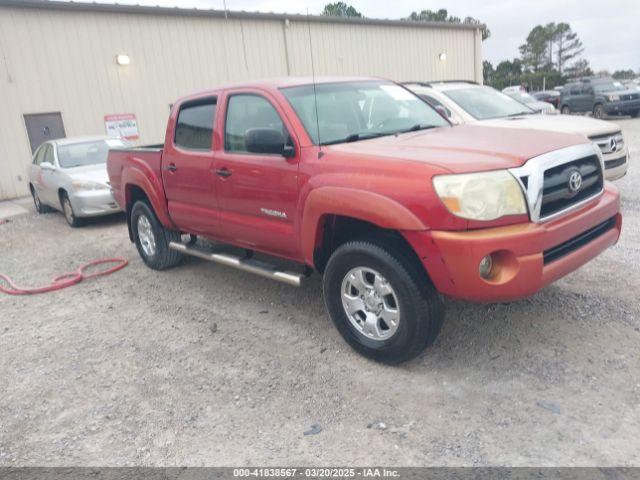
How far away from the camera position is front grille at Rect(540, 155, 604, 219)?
3361mm

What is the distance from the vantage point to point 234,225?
4.71m

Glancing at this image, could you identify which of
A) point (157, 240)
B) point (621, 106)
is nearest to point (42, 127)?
point (157, 240)

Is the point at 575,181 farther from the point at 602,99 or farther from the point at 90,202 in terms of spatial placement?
the point at 602,99

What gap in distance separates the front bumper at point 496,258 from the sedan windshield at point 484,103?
5267mm

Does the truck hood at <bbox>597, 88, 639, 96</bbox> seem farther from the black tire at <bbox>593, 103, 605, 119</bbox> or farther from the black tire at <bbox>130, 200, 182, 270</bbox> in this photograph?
the black tire at <bbox>130, 200, 182, 270</bbox>

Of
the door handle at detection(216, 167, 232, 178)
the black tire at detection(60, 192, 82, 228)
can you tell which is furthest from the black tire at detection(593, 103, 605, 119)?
the door handle at detection(216, 167, 232, 178)

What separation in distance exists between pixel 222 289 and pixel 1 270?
3.49m

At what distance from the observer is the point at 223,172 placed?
4664 mm

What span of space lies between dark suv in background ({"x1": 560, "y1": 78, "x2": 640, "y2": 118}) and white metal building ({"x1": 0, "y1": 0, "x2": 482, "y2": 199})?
33.9 feet

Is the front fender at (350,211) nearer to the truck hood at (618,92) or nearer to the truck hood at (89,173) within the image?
the truck hood at (89,173)

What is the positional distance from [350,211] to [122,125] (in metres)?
13.0

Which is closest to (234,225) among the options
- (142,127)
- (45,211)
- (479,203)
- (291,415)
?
(291,415)

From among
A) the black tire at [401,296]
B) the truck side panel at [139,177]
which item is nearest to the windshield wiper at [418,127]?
the black tire at [401,296]

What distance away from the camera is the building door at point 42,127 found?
45.0 ft
